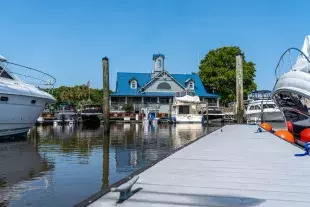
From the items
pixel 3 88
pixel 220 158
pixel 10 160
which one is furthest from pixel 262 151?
pixel 3 88

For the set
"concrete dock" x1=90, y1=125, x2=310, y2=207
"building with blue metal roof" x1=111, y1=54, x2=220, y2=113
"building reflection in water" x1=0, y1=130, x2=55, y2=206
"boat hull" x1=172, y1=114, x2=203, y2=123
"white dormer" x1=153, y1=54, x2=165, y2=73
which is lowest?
"building reflection in water" x1=0, y1=130, x2=55, y2=206

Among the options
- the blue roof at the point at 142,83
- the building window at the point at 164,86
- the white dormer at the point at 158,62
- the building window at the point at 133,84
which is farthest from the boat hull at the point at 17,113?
the white dormer at the point at 158,62

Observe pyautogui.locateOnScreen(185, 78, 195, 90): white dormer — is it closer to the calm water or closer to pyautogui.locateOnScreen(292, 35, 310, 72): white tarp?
pyautogui.locateOnScreen(292, 35, 310, 72): white tarp

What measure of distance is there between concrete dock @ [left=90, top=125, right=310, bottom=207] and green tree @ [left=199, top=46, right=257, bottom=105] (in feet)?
172

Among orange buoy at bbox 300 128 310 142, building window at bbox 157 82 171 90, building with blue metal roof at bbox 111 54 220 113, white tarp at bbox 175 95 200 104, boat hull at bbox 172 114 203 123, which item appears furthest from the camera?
building window at bbox 157 82 171 90

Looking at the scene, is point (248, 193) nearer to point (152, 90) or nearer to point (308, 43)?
point (308, 43)

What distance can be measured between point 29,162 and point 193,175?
26.2 feet

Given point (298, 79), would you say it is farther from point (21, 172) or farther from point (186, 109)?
point (186, 109)

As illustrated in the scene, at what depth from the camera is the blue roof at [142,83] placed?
53562mm

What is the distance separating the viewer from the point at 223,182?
5203 mm

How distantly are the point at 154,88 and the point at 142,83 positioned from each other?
2.33 metres

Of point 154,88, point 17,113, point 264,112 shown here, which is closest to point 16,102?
point 17,113

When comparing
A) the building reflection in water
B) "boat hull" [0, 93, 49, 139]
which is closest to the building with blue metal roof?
"boat hull" [0, 93, 49, 139]

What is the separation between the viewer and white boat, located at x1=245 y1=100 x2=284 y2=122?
1569 inches
